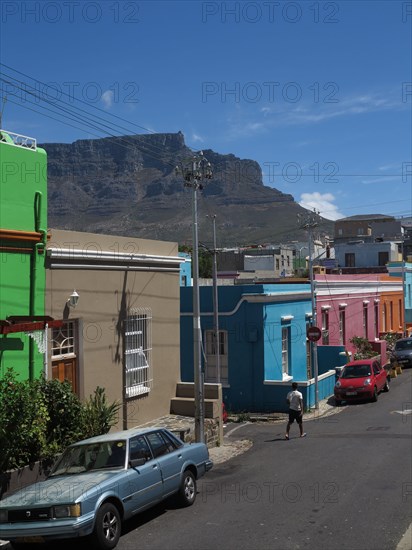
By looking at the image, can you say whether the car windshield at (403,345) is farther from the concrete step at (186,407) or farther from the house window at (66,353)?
the house window at (66,353)

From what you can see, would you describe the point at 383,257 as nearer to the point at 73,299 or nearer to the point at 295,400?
the point at 295,400

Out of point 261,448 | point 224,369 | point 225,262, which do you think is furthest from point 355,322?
point 225,262

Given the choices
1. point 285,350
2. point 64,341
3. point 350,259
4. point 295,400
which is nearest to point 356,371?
point 285,350

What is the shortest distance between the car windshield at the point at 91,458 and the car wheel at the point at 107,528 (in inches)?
35.7

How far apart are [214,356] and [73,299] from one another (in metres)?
13.2

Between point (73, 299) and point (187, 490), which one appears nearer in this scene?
point (187, 490)

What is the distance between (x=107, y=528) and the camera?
932 centimetres

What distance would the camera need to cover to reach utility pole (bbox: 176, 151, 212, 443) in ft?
56.0

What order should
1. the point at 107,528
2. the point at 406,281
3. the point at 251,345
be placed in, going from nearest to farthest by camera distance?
the point at 107,528
the point at 251,345
the point at 406,281

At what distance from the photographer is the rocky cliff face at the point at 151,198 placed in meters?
113

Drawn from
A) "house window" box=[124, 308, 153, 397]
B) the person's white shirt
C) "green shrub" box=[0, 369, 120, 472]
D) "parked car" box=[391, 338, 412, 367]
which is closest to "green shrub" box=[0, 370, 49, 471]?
"green shrub" box=[0, 369, 120, 472]

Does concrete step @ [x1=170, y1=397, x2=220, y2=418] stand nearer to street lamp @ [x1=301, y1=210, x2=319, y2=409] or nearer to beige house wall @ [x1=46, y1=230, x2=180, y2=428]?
beige house wall @ [x1=46, y1=230, x2=180, y2=428]

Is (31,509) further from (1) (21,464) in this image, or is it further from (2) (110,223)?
(2) (110,223)

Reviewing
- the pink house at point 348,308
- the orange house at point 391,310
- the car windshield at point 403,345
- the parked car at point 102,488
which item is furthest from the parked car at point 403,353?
the parked car at point 102,488
